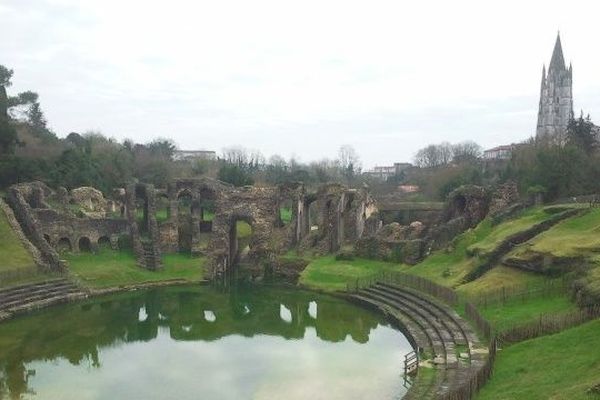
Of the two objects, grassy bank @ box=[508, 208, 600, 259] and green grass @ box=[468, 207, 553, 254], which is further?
green grass @ box=[468, 207, 553, 254]

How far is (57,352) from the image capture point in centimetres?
2297

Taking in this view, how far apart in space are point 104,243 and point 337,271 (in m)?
17.2

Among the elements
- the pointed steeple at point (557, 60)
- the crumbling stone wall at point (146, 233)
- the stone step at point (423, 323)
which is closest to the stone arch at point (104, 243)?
the crumbling stone wall at point (146, 233)

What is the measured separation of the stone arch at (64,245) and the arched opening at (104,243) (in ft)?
6.75

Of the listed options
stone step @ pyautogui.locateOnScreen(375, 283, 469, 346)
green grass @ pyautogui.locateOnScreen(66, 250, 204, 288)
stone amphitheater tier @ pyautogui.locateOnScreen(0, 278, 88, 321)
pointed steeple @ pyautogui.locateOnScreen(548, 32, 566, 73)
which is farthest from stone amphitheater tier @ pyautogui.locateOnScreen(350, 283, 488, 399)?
pointed steeple @ pyautogui.locateOnScreen(548, 32, 566, 73)

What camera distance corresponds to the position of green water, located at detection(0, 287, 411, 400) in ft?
61.8

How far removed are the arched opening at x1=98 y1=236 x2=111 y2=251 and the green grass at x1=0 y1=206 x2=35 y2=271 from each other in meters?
6.52

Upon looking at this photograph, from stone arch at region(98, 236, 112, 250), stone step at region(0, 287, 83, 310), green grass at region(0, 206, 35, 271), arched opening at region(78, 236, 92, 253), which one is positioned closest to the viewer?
stone step at region(0, 287, 83, 310)

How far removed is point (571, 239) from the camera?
26.6m

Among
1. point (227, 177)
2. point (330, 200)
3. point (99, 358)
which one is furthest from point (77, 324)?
point (227, 177)

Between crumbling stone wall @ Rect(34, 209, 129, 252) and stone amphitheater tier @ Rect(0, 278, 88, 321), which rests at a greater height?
crumbling stone wall @ Rect(34, 209, 129, 252)

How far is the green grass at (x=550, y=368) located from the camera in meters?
13.4

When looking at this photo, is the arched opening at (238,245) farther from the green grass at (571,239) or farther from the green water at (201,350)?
the green grass at (571,239)

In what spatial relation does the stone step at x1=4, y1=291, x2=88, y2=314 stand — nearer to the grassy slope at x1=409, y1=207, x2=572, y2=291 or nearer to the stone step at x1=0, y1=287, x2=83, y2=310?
the stone step at x1=0, y1=287, x2=83, y2=310
